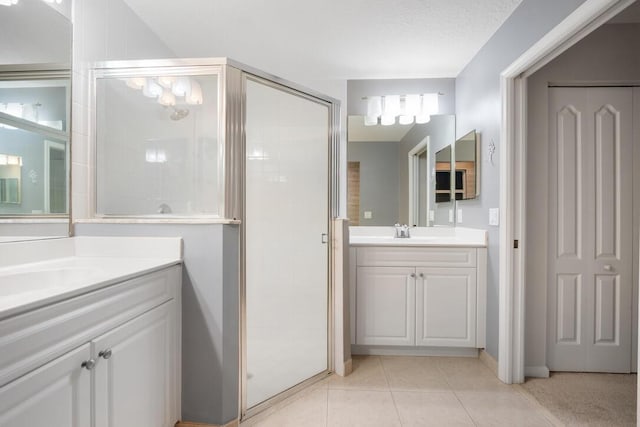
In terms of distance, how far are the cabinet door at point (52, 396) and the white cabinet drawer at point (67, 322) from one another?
0.03 metres

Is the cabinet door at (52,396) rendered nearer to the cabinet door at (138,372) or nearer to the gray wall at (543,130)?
the cabinet door at (138,372)

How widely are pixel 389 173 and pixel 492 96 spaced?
1.01 meters

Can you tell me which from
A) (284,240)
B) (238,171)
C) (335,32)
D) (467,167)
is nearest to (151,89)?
(238,171)

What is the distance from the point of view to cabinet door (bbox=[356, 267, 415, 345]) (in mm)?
2451

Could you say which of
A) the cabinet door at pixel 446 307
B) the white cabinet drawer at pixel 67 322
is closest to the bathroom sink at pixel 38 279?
the white cabinet drawer at pixel 67 322

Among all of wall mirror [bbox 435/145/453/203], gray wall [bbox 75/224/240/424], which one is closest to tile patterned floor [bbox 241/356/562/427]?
gray wall [bbox 75/224/240/424]

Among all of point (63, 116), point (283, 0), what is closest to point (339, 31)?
point (283, 0)

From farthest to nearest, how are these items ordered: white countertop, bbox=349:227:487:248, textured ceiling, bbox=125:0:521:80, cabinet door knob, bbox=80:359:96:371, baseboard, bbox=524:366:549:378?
1. white countertop, bbox=349:227:487:248
2. baseboard, bbox=524:366:549:378
3. textured ceiling, bbox=125:0:521:80
4. cabinet door knob, bbox=80:359:96:371

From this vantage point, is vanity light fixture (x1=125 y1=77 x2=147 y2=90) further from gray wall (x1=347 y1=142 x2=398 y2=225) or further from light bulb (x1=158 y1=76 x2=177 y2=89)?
gray wall (x1=347 y1=142 x2=398 y2=225)

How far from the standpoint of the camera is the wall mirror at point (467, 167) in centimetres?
253

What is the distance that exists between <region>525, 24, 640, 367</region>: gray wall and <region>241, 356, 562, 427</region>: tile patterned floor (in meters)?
0.42

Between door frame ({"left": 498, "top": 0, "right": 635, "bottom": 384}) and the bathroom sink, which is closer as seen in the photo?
the bathroom sink

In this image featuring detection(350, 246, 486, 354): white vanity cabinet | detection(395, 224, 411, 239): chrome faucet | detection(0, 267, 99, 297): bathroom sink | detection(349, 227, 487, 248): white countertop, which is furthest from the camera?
detection(395, 224, 411, 239): chrome faucet

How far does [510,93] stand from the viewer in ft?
6.86
